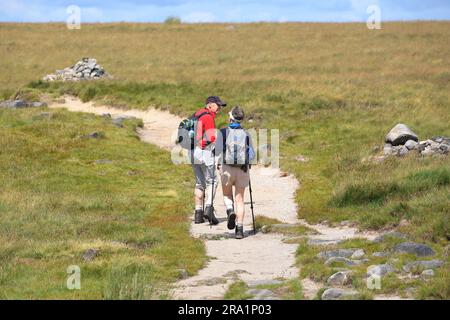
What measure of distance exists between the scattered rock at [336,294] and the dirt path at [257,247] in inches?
18.1

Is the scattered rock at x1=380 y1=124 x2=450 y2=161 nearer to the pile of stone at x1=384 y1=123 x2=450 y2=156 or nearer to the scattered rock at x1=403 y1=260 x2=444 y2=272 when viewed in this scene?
the pile of stone at x1=384 y1=123 x2=450 y2=156

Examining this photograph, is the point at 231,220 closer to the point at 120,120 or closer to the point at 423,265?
the point at 423,265

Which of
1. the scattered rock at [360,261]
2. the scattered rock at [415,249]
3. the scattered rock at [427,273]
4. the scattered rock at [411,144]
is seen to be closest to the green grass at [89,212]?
the scattered rock at [360,261]

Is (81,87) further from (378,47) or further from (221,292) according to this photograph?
(221,292)

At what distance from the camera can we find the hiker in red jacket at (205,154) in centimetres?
1894

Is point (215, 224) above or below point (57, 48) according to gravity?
below

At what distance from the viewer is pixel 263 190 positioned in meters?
24.7

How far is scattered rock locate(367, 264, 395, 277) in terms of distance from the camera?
44.2 feet

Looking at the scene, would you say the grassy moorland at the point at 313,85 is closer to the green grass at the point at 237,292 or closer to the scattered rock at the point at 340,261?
the scattered rock at the point at 340,261

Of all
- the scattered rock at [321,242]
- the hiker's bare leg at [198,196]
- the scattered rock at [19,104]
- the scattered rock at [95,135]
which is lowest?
the scattered rock at [321,242]

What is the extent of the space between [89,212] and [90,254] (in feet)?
17.0

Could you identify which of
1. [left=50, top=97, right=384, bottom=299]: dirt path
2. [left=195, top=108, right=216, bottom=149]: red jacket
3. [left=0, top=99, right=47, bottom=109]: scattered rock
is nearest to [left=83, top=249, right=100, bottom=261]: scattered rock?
[left=50, top=97, right=384, bottom=299]: dirt path

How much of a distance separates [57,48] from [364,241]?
56.4 metres
